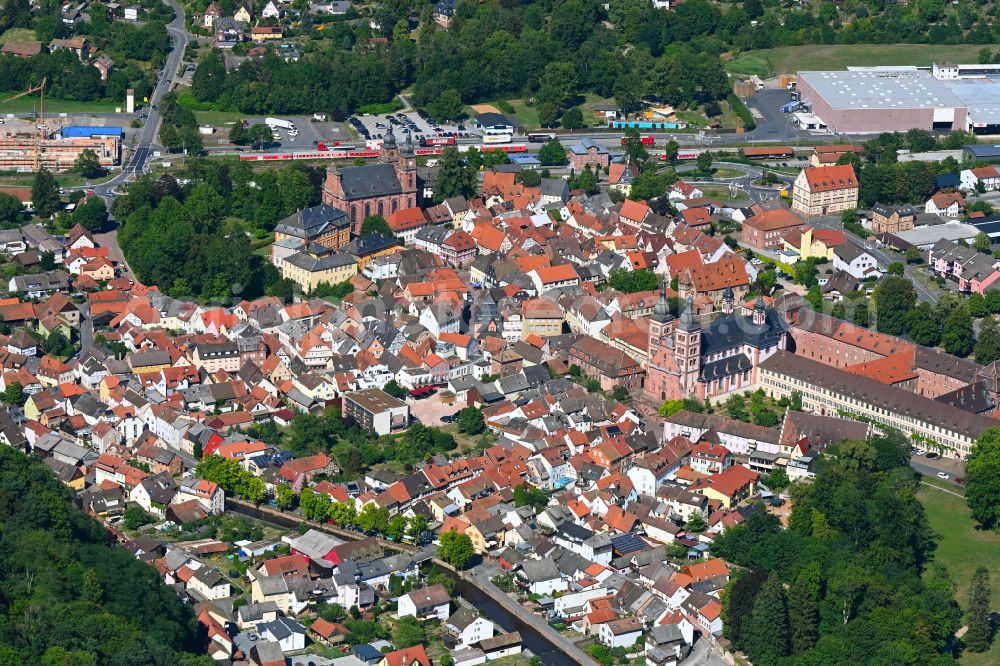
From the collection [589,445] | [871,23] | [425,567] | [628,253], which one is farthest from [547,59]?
[425,567]

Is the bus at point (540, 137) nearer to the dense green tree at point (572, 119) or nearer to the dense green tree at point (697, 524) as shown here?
the dense green tree at point (572, 119)

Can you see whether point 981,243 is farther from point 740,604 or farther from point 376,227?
point 740,604

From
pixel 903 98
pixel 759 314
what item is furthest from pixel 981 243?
pixel 903 98

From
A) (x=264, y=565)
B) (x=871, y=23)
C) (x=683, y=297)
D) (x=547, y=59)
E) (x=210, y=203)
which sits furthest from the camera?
(x=871, y=23)

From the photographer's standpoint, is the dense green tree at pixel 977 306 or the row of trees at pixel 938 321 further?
the dense green tree at pixel 977 306

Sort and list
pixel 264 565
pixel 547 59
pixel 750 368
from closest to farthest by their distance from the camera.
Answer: pixel 264 565
pixel 750 368
pixel 547 59

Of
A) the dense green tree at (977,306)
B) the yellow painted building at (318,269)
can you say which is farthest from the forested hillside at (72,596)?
the dense green tree at (977,306)

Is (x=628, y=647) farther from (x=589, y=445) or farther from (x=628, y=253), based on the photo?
(x=628, y=253)
